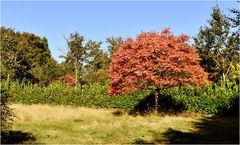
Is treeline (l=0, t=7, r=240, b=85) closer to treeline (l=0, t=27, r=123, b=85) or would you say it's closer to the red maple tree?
treeline (l=0, t=27, r=123, b=85)

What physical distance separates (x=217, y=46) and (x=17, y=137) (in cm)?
2911

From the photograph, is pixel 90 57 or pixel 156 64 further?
pixel 90 57

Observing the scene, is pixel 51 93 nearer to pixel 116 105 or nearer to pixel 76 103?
pixel 76 103

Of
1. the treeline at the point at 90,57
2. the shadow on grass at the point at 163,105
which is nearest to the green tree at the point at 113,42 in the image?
the treeline at the point at 90,57

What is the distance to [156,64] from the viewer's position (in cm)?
2300

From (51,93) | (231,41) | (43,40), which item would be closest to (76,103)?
(51,93)

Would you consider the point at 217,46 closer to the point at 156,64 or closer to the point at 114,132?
the point at 156,64

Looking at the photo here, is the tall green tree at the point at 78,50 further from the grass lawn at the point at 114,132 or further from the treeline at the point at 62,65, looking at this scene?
the grass lawn at the point at 114,132

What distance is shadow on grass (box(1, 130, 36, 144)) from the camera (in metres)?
13.8

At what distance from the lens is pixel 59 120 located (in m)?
21.3

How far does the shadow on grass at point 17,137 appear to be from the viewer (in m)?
13.8

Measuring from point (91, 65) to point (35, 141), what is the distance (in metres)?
34.6

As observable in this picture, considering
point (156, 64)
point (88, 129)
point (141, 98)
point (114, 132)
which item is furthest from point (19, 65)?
point (114, 132)

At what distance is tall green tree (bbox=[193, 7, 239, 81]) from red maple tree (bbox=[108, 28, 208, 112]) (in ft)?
49.8
